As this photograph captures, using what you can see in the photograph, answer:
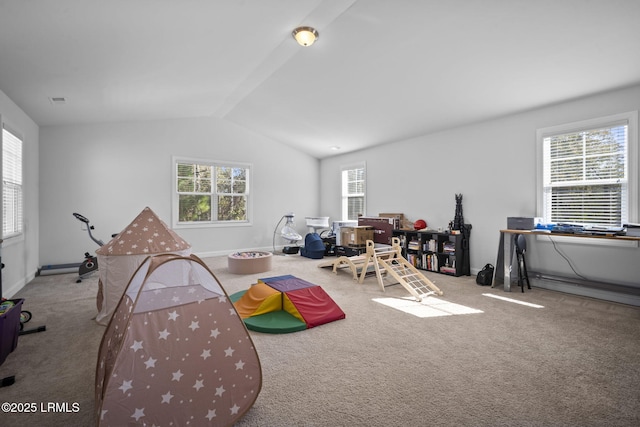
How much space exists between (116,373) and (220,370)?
0.48 m

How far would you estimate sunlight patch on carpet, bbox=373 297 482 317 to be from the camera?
136 inches

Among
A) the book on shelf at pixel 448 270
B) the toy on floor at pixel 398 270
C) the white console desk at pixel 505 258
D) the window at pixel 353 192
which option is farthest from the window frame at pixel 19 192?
the white console desk at pixel 505 258

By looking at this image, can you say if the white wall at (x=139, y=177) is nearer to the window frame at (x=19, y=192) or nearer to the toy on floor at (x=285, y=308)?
the window frame at (x=19, y=192)

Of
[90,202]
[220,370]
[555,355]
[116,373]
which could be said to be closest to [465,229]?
[555,355]

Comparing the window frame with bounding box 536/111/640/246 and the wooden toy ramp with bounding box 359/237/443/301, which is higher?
the window frame with bounding box 536/111/640/246

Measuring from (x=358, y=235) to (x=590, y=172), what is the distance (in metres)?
3.68

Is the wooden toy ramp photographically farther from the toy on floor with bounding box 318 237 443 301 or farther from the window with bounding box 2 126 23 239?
the window with bounding box 2 126 23 239

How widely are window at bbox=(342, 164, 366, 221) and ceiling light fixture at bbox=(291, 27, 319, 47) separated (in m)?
4.01

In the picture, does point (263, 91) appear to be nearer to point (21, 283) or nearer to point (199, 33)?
point (199, 33)

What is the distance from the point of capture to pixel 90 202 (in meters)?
5.88

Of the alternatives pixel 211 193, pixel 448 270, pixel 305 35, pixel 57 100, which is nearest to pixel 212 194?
pixel 211 193

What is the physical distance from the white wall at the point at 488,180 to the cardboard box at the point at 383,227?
0.42m

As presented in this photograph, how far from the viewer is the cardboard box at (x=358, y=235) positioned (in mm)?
6402

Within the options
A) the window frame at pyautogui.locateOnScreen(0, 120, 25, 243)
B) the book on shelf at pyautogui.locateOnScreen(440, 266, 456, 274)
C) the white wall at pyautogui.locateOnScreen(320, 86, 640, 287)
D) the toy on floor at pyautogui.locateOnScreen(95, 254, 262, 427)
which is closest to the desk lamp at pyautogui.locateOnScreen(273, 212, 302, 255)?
the white wall at pyautogui.locateOnScreen(320, 86, 640, 287)
